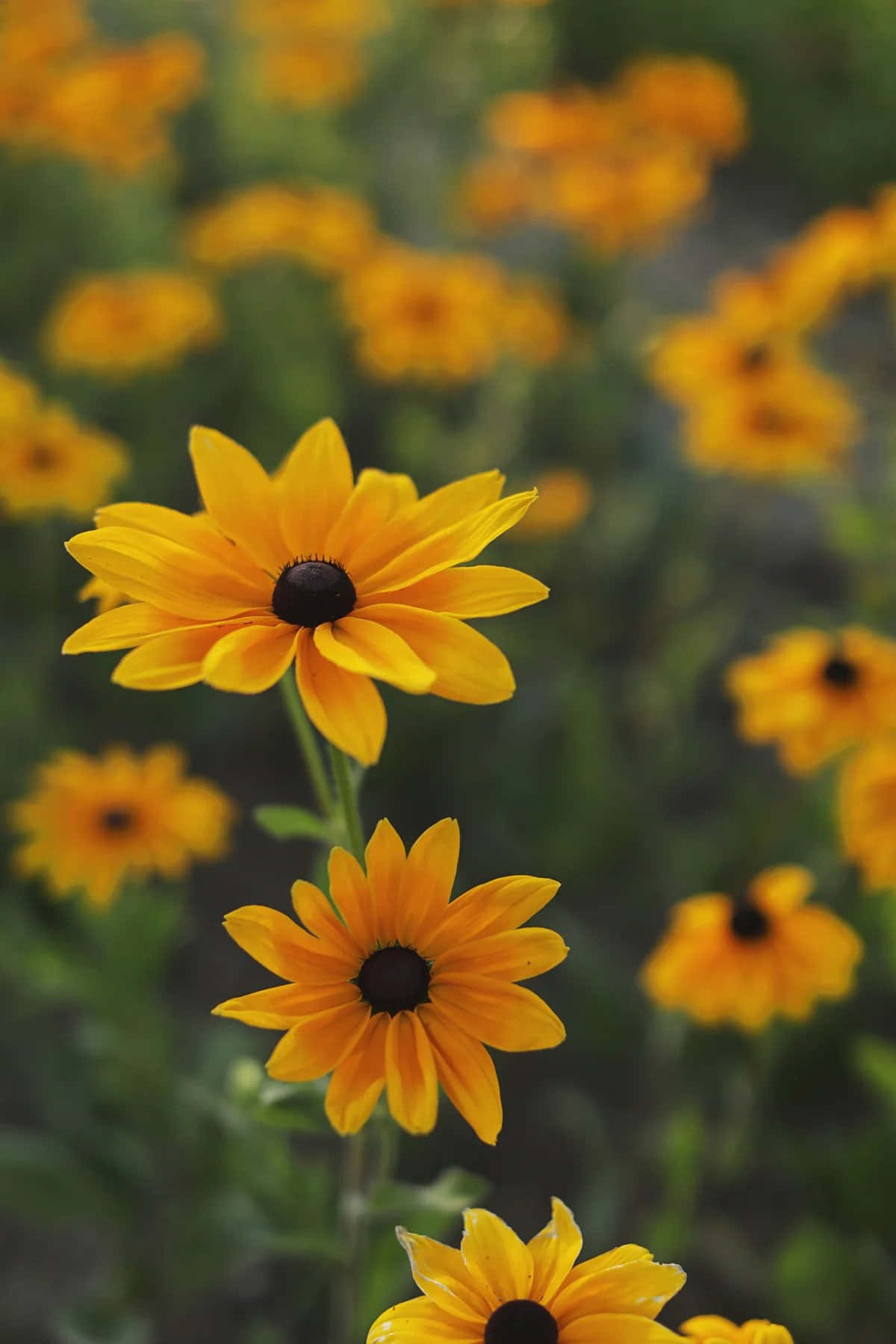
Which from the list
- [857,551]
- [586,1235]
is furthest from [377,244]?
[586,1235]

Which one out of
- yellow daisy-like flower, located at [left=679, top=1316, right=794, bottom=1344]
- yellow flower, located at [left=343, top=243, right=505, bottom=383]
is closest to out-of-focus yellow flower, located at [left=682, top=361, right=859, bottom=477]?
yellow flower, located at [left=343, top=243, right=505, bottom=383]

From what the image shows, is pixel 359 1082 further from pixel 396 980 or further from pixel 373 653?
pixel 373 653

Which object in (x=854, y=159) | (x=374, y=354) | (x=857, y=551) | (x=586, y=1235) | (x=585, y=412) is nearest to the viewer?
(x=586, y=1235)

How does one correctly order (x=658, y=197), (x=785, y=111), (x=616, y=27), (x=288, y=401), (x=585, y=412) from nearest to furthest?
(x=658, y=197) → (x=288, y=401) → (x=585, y=412) → (x=785, y=111) → (x=616, y=27)

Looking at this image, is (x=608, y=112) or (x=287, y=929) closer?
(x=287, y=929)

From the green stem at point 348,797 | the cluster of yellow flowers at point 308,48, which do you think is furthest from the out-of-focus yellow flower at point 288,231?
the green stem at point 348,797

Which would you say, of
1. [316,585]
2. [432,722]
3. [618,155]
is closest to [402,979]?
[316,585]

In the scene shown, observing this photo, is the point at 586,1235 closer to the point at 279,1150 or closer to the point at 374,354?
the point at 279,1150
